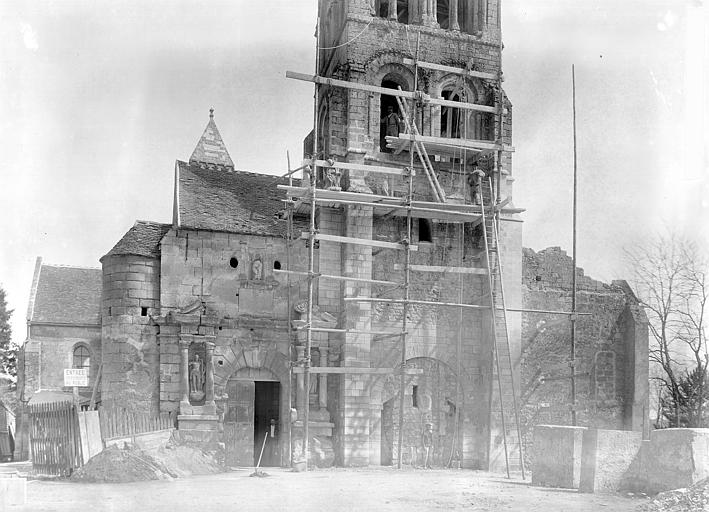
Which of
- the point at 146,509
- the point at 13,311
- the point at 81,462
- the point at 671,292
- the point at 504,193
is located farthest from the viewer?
the point at 13,311

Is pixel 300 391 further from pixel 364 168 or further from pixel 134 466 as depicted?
pixel 364 168

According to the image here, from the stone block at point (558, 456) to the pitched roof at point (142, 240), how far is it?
10.5 metres

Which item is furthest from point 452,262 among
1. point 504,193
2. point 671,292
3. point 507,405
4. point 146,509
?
point 146,509

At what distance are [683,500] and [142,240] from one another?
1426 centimetres

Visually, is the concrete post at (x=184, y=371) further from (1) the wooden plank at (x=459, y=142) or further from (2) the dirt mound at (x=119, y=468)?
(1) the wooden plank at (x=459, y=142)

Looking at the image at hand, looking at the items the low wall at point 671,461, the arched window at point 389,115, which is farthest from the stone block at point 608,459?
the arched window at point 389,115

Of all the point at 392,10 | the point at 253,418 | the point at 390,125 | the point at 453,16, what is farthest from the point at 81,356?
the point at 453,16

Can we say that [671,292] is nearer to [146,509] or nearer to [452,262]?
[452,262]

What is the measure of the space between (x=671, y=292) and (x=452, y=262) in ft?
28.1

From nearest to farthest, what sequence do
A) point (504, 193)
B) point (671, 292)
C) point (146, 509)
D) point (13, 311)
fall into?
1. point (146, 509)
2. point (504, 193)
3. point (671, 292)
4. point (13, 311)

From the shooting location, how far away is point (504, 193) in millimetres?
23391

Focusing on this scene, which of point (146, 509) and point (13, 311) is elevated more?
point (13, 311)

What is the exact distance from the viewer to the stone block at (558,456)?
1519 centimetres

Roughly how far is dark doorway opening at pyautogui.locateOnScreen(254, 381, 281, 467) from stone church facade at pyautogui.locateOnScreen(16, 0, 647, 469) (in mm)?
53
